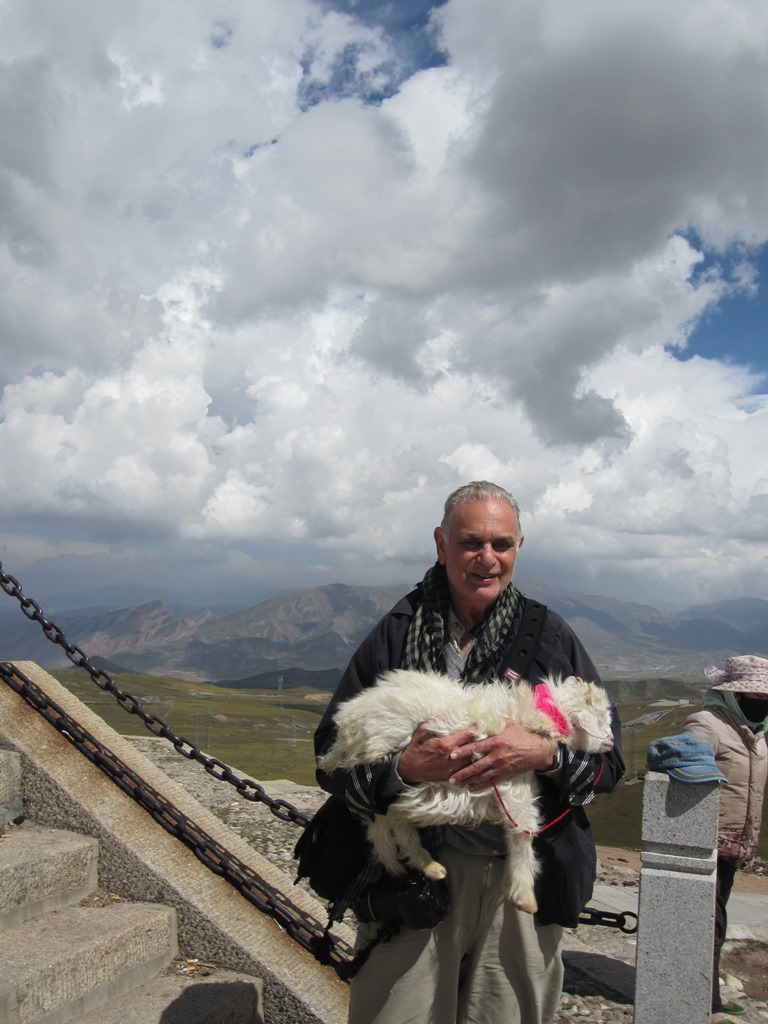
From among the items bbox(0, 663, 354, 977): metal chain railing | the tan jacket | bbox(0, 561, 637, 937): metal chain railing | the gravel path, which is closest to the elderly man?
bbox(0, 561, 637, 937): metal chain railing

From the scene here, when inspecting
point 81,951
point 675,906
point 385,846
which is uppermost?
point 385,846

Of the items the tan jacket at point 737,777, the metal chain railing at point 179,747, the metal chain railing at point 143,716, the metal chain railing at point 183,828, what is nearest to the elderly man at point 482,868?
the metal chain railing at point 179,747

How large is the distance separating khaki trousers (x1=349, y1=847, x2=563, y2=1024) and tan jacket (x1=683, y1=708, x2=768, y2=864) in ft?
10.4

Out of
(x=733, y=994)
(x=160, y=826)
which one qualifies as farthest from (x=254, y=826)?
(x=733, y=994)

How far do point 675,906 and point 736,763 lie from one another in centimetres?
144

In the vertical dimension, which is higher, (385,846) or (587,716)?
(587,716)

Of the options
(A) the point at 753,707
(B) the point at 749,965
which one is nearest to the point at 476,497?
(A) the point at 753,707

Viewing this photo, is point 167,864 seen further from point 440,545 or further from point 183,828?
point 440,545

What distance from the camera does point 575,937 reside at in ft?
20.8

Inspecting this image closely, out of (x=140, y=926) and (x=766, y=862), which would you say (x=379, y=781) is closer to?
(x=140, y=926)

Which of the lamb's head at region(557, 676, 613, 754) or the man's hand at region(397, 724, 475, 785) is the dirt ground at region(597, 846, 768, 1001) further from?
the man's hand at region(397, 724, 475, 785)

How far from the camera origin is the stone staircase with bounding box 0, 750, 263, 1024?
3.48 m

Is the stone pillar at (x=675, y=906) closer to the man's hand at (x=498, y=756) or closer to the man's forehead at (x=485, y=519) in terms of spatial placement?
the man's hand at (x=498, y=756)

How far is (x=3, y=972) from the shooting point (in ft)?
11.0
